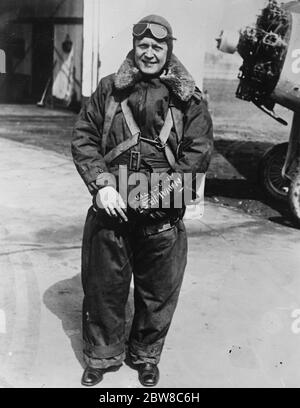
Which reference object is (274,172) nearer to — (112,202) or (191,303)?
(191,303)

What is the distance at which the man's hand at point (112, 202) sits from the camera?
3092 mm

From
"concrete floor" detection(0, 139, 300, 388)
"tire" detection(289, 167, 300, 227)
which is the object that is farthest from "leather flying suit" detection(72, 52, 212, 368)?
"tire" detection(289, 167, 300, 227)

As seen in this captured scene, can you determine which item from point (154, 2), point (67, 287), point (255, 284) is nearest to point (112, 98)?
point (67, 287)

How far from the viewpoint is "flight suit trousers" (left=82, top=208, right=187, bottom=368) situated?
323 centimetres

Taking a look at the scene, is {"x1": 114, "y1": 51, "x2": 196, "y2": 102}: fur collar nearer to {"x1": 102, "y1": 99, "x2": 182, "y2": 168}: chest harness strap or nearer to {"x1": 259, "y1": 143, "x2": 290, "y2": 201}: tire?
{"x1": 102, "y1": 99, "x2": 182, "y2": 168}: chest harness strap

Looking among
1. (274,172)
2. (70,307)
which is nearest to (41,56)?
(274,172)

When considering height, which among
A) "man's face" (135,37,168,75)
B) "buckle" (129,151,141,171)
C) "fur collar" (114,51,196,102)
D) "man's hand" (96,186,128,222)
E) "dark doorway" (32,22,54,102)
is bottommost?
"dark doorway" (32,22,54,102)

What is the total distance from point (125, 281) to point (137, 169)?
634 mm

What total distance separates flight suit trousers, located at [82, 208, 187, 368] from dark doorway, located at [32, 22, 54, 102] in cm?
1720

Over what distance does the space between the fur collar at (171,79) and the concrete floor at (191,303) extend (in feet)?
5.38

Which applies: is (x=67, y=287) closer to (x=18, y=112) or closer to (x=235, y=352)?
(x=235, y=352)

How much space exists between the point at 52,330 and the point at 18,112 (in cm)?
1386

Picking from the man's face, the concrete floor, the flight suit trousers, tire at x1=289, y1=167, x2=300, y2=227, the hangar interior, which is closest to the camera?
the man's face

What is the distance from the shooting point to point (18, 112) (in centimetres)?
1700
